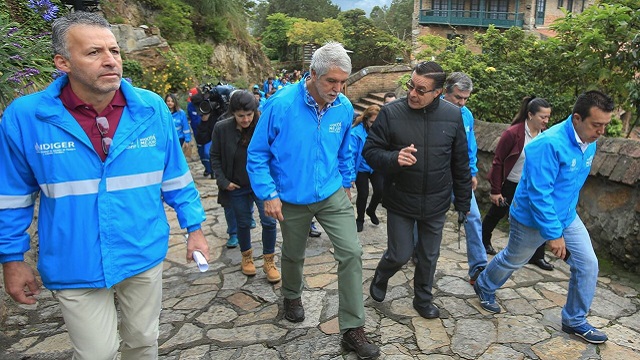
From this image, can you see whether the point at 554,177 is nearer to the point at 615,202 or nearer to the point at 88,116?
the point at 615,202

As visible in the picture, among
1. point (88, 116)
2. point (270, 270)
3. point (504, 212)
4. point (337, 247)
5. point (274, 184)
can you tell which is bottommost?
point (270, 270)

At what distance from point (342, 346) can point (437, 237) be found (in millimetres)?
1168

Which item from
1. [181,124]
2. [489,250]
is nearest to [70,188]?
[489,250]

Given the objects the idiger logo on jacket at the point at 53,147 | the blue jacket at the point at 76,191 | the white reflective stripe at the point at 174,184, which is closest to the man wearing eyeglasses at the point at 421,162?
the white reflective stripe at the point at 174,184

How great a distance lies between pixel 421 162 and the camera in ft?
11.6

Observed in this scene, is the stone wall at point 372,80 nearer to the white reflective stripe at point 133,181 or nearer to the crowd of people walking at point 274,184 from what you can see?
the crowd of people walking at point 274,184

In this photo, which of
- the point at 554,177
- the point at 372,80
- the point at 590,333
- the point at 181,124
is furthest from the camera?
the point at 372,80

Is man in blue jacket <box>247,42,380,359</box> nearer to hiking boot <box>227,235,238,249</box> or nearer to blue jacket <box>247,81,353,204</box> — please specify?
blue jacket <box>247,81,353,204</box>

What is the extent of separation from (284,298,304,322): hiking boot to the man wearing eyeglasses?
84 centimetres

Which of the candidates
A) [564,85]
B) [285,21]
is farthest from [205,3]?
[285,21]

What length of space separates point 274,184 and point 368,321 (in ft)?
4.87

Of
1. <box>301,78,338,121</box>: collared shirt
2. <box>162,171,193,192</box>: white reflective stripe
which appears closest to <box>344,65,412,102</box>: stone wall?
<box>301,78,338,121</box>: collared shirt

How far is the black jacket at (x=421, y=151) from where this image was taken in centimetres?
354

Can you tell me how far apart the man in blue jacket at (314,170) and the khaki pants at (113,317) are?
1.13 m
